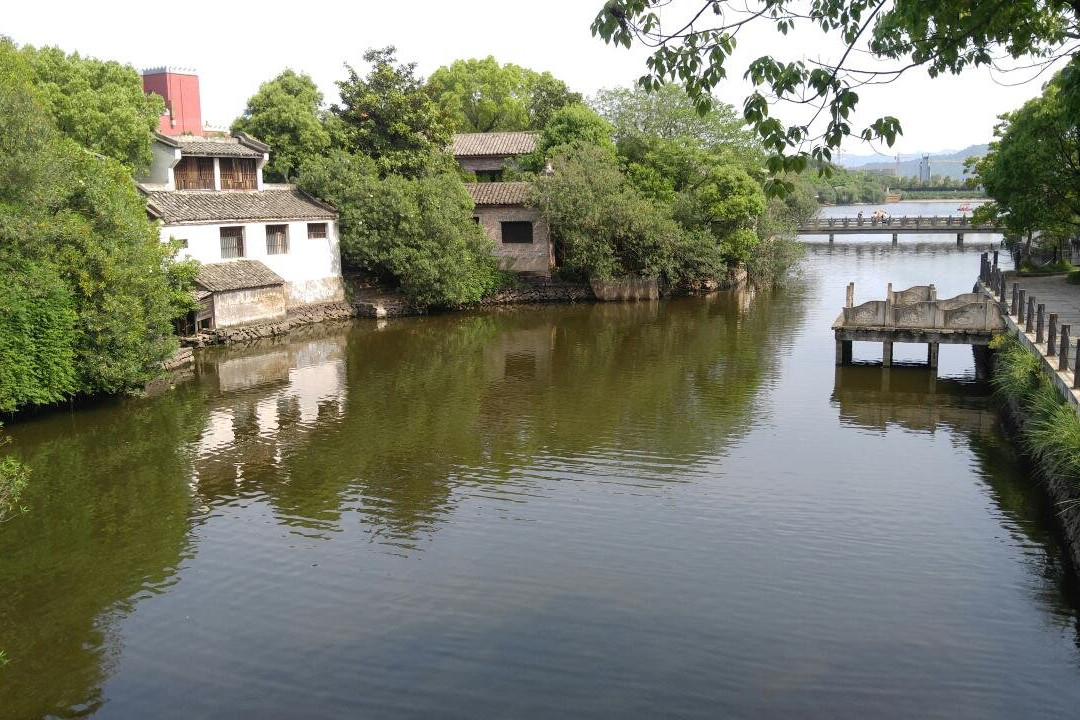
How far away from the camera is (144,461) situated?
1995 cm

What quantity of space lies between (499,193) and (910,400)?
78.8ft

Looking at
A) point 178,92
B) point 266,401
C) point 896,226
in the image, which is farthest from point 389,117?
point 896,226

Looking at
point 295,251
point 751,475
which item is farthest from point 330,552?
point 295,251

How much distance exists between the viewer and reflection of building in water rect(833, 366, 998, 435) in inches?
874

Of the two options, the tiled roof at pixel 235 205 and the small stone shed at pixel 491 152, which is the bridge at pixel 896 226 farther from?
the tiled roof at pixel 235 205

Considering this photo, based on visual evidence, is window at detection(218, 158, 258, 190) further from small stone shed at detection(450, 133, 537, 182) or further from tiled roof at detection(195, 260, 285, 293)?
small stone shed at detection(450, 133, 537, 182)

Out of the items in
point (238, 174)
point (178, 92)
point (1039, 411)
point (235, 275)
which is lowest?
point (1039, 411)

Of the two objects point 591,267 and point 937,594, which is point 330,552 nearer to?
point 937,594

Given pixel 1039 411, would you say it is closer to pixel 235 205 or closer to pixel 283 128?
pixel 235 205

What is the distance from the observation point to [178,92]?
5166 centimetres

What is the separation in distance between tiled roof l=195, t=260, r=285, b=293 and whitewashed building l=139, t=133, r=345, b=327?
0.10m

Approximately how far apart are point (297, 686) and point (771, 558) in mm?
6967

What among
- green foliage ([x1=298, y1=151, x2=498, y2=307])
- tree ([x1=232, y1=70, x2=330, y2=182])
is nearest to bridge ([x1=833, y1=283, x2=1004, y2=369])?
green foliage ([x1=298, y1=151, x2=498, y2=307])

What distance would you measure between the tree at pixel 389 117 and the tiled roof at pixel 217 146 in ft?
15.8
